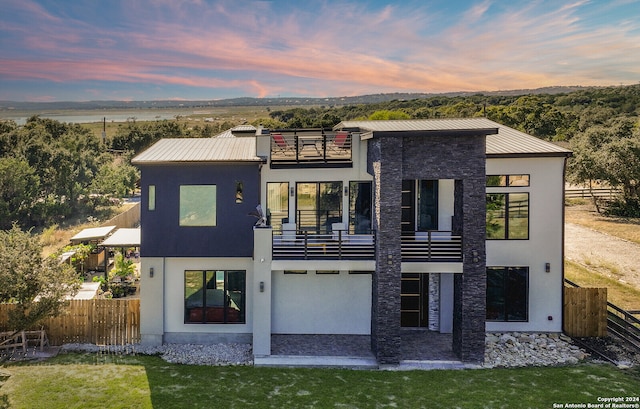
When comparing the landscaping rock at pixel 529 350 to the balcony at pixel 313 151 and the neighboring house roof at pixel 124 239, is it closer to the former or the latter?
the balcony at pixel 313 151

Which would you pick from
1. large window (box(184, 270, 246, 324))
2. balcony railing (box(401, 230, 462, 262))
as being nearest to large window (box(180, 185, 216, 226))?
large window (box(184, 270, 246, 324))

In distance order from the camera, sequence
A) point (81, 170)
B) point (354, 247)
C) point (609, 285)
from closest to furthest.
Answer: point (354, 247)
point (609, 285)
point (81, 170)

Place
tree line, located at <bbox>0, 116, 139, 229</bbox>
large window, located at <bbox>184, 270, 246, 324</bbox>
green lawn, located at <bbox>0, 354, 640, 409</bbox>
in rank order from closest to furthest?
green lawn, located at <bbox>0, 354, 640, 409</bbox> → large window, located at <bbox>184, 270, 246, 324</bbox> → tree line, located at <bbox>0, 116, 139, 229</bbox>

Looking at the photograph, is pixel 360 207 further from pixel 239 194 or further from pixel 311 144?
pixel 239 194

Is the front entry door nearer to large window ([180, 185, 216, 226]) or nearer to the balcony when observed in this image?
the balcony

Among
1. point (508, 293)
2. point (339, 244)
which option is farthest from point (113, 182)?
point (508, 293)
